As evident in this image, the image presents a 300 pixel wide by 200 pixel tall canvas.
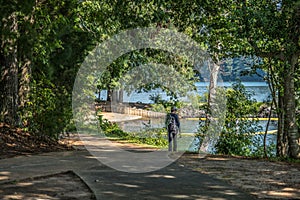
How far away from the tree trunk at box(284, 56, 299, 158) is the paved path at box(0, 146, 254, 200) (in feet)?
15.8

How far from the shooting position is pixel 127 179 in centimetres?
816

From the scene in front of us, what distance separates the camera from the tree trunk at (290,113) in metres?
13.0

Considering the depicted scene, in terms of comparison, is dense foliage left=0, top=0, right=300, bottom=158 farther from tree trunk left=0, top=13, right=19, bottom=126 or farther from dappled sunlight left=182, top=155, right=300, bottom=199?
dappled sunlight left=182, top=155, right=300, bottom=199

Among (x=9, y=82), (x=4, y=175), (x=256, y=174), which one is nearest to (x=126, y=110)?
(x=9, y=82)

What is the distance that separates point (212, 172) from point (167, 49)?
1483 centimetres

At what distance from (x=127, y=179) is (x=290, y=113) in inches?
272

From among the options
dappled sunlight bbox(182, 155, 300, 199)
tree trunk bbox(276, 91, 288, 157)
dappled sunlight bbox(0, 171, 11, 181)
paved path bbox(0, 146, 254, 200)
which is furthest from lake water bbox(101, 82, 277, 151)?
dappled sunlight bbox(0, 171, 11, 181)

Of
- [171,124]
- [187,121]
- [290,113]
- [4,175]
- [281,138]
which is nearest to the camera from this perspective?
[4,175]

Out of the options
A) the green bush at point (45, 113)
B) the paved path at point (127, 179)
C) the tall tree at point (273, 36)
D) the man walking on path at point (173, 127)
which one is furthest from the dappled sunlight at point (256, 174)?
the green bush at point (45, 113)

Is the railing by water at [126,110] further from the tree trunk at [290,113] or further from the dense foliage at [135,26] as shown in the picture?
the tree trunk at [290,113]

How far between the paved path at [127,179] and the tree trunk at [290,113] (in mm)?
4804

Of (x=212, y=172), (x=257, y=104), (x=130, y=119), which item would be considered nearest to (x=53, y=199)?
(x=212, y=172)

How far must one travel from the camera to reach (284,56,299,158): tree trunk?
42.6 feet

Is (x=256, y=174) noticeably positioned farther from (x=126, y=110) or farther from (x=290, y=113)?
(x=126, y=110)
